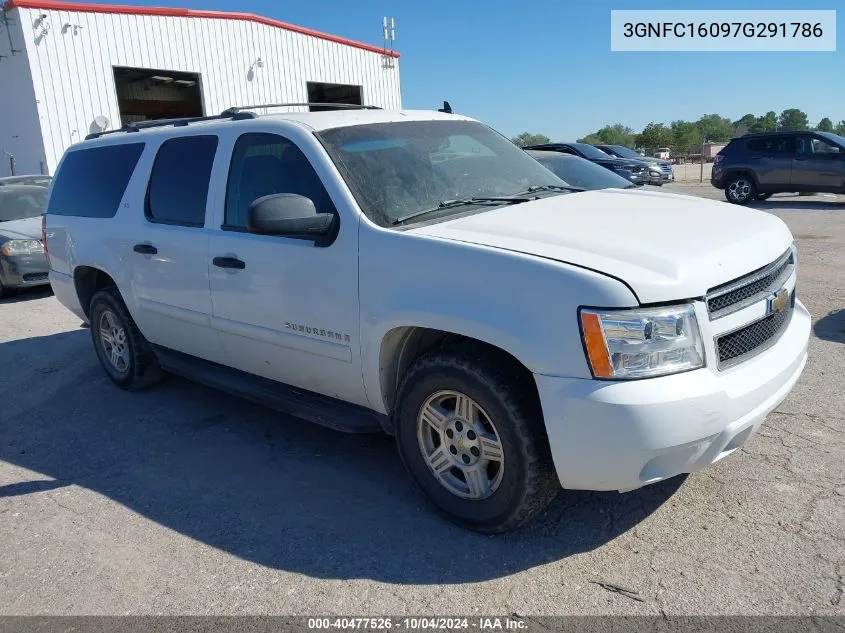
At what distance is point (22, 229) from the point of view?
1008 centimetres

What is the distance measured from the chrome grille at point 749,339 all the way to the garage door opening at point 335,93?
2176 cm

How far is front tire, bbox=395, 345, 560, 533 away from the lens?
2926mm

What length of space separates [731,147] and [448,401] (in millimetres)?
16181

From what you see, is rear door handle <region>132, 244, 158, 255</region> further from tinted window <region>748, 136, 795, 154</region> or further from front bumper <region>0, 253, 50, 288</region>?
tinted window <region>748, 136, 795, 154</region>

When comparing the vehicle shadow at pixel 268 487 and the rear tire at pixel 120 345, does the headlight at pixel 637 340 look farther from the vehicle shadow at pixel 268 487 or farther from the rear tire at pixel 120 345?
the rear tire at pixel 120 345

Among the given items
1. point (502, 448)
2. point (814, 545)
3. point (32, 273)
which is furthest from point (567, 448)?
point (32, 273)

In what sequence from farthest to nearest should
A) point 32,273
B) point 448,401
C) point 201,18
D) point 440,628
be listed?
point 201,18 → point 32,273 → point 448,401 → point 440,628

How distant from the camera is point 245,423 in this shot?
4.80 meters

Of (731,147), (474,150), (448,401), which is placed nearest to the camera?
(448,401)

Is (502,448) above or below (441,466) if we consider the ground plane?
above

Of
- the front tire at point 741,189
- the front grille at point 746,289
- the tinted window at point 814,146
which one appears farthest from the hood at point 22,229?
the tinted window at point 814,146

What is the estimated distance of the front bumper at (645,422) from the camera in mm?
2613

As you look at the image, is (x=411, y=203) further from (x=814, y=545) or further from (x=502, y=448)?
(x=814, y=545)

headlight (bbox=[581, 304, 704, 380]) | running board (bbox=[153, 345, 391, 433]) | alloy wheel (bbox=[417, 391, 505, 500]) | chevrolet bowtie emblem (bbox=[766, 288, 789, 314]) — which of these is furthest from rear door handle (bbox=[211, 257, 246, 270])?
chevrolet bowtie emblem (bbox=[766, 288, 789, 314])
